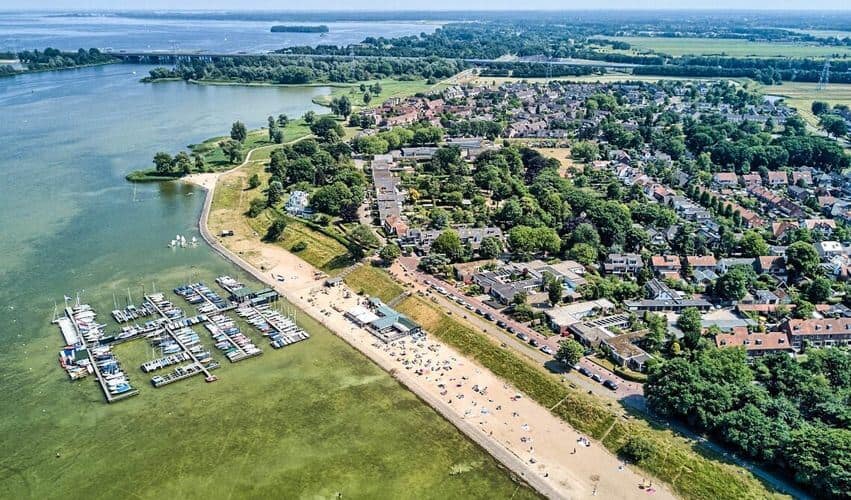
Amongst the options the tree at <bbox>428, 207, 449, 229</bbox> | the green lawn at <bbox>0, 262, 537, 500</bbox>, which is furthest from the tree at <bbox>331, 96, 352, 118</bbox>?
the green lawn at <bbox>0, 262, 537, 500</bbox>

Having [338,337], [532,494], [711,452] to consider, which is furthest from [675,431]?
[338,337]

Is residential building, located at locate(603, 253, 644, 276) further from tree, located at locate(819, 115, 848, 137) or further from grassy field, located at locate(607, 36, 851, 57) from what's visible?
grassy field, located at locate(607, 36, 851, 57)

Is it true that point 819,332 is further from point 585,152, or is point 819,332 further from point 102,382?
point 585,152

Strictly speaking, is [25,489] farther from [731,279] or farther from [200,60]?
[200,60]

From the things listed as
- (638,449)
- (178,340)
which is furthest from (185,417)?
(638,449)

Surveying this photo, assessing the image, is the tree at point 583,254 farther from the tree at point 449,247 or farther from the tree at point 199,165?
the tree at point 199,165
